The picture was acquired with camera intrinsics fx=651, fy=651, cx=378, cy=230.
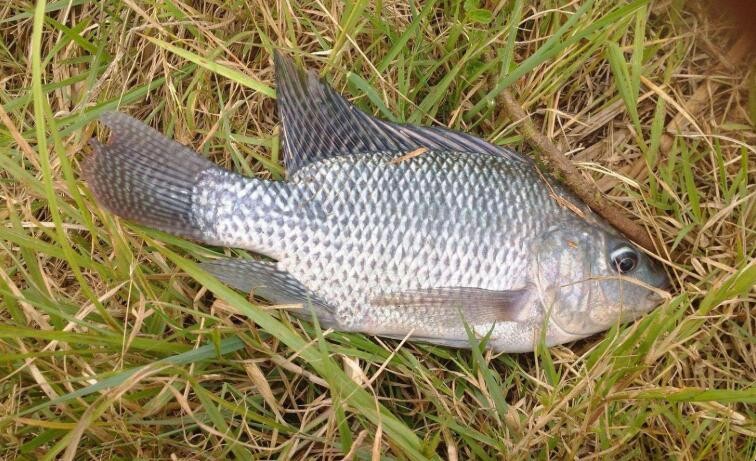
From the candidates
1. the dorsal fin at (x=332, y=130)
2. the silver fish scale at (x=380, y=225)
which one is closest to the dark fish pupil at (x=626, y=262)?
the silver fish scale at (x=380, y=225)

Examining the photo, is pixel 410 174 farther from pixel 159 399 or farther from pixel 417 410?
pixel 159 399

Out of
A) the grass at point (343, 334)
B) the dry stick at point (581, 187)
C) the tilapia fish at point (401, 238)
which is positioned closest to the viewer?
the grass at point (343, 334)

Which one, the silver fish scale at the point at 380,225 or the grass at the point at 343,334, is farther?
the silver fish scale at the point at 380,225

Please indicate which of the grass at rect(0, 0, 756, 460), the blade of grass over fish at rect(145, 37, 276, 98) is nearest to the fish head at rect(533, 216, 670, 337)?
the grass at rect(0, 0, 756, 460)

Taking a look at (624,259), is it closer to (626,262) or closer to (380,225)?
(626,262)

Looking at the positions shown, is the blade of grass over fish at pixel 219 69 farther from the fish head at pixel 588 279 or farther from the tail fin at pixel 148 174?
the fish head at pixel 588 279

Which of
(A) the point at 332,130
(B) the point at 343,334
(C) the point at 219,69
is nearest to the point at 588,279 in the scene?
(B) the point at 343,334
